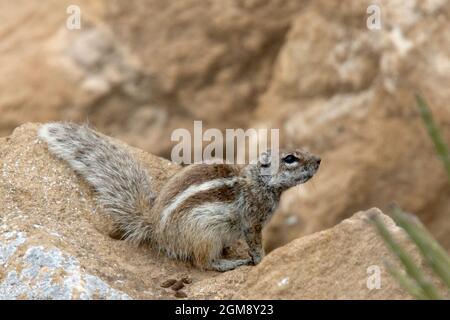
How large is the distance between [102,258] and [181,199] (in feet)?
2.63

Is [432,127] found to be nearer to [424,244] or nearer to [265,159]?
[424,244]

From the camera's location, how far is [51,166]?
6.46 m

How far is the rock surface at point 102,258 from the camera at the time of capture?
497 cm

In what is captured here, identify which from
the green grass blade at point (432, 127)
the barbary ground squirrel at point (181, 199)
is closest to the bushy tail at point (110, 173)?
the barbary ground squirrel at point (181, 199)

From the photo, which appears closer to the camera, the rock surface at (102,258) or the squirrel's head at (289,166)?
the rock surface at (102,258)

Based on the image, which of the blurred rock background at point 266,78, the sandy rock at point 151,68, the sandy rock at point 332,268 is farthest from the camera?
the sandy rock at point 151,68

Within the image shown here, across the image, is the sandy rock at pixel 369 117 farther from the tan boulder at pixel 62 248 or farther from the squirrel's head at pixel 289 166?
the tan boulder at pixel 62 248

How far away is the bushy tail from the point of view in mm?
6312

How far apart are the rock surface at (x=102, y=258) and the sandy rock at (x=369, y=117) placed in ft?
16.2

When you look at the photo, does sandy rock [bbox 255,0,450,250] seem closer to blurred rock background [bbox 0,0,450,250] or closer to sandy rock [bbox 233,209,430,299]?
blurred rock background [bbox 0,0,450,250]

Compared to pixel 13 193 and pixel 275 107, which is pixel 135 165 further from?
pixel 275 107

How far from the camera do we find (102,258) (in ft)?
18.5
